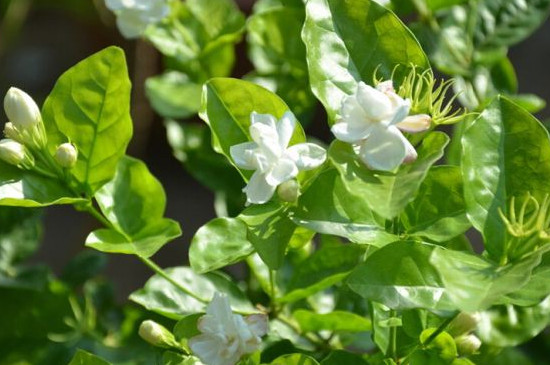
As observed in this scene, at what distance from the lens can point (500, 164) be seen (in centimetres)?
57

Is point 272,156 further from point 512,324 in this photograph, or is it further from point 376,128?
point 512,324

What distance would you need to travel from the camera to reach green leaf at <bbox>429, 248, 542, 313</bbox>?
498mm

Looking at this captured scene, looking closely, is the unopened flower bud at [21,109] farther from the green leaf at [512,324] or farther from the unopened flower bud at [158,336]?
the green leaf at [512,324]

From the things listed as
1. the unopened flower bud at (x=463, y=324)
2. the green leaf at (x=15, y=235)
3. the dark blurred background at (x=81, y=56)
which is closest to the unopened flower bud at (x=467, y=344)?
the unopened flower bud at (x=463, y=324)

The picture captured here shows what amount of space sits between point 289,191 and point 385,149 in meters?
0.08

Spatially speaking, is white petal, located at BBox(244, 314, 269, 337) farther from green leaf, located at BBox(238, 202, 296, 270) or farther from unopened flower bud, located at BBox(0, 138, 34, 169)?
unopened flower bud, located at BBox(0, 138, 34, 169)

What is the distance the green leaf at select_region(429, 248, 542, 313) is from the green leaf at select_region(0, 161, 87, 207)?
27 centimetres

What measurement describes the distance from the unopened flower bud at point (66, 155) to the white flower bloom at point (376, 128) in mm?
214

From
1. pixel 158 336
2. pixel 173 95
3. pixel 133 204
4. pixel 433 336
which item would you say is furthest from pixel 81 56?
pixel 433 336

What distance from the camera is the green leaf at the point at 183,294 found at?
2.35 feet

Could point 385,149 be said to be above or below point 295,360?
above

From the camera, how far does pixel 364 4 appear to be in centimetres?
60

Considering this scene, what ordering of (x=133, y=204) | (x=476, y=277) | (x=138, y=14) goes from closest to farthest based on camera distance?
1. (x=476, y=277)
2. (x=133, y=204)
3. (x=138, y=14)

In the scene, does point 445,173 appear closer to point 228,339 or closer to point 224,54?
point 228,339
